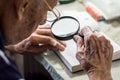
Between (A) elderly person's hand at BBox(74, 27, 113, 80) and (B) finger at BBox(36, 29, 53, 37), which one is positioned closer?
(A) elderly person's hand at BBox(74, 27, 113, 80)

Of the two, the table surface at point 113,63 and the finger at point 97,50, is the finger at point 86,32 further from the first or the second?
the table surface at point 113,63

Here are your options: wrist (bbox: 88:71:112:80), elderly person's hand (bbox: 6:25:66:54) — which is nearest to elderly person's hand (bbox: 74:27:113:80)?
wrist (bbox: 88:71:112:80)

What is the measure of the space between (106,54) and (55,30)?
258 mm

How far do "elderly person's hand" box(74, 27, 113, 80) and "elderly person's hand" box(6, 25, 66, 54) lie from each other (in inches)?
6.3

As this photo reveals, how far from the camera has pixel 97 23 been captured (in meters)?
1.36

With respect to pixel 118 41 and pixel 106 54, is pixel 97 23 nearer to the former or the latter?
pixel 118 41

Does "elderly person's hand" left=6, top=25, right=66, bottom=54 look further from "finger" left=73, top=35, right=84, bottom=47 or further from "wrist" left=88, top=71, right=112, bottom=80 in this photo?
"wrist" left=88, top=71, right=112, bottom=80

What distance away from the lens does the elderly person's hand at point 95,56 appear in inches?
39.8

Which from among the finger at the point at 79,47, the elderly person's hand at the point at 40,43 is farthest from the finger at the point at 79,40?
the elderly person's hand at the point at 40,43

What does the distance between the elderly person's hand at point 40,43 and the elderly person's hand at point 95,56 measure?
16 centimetres

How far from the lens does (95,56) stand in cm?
102

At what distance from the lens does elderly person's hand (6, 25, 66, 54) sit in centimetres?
118

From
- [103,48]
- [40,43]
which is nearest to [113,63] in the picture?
[103,48]

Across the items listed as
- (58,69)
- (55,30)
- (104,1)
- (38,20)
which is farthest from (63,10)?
(38,20)
